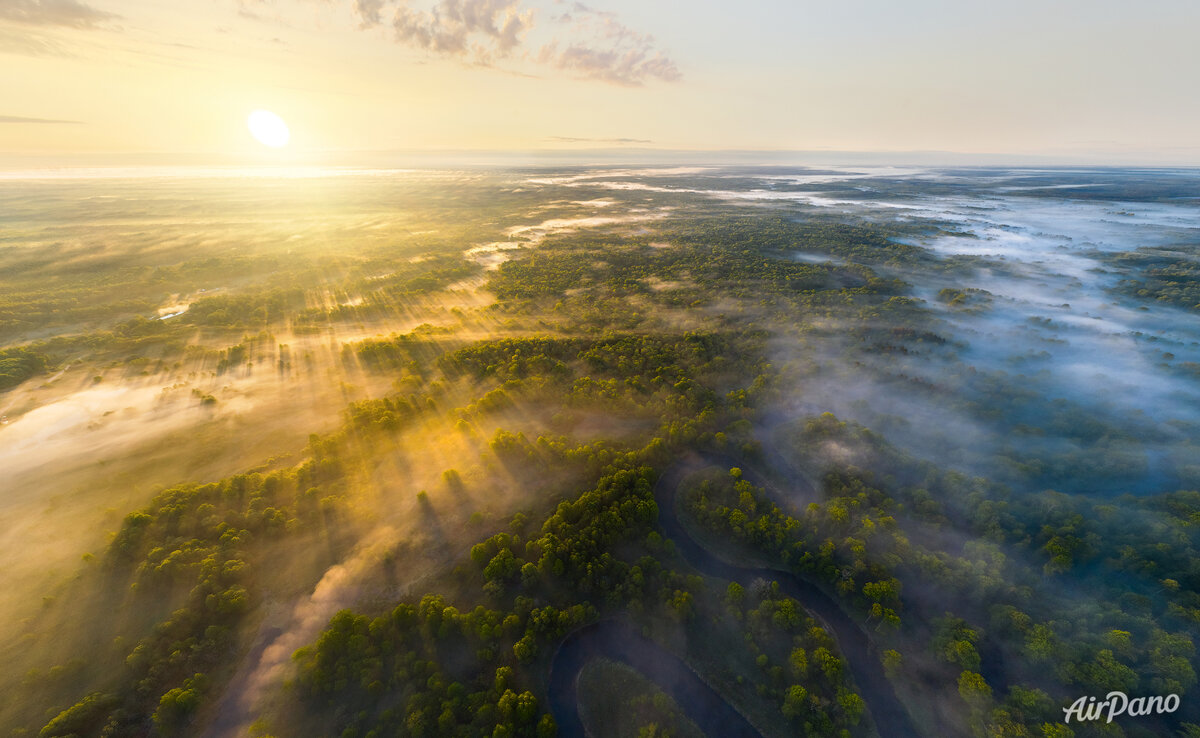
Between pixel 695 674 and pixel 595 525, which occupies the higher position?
pixel 595 525

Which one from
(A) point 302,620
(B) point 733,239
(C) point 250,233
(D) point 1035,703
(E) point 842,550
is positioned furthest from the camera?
(C) point 250,233

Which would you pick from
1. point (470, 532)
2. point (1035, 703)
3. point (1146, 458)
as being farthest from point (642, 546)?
point (1146, 458)

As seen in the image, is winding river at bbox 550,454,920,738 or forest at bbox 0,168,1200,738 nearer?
winding river at bbox 550,454,920,738

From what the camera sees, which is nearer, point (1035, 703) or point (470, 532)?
point (1035, 703)

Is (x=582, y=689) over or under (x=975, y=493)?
under

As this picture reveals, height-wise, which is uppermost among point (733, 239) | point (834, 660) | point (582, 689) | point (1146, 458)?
point (733, 239)

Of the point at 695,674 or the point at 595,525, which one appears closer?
the point at 695,674

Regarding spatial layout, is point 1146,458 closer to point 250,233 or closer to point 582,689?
point 582,689

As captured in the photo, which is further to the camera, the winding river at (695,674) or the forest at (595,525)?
the forest at (595,525)
